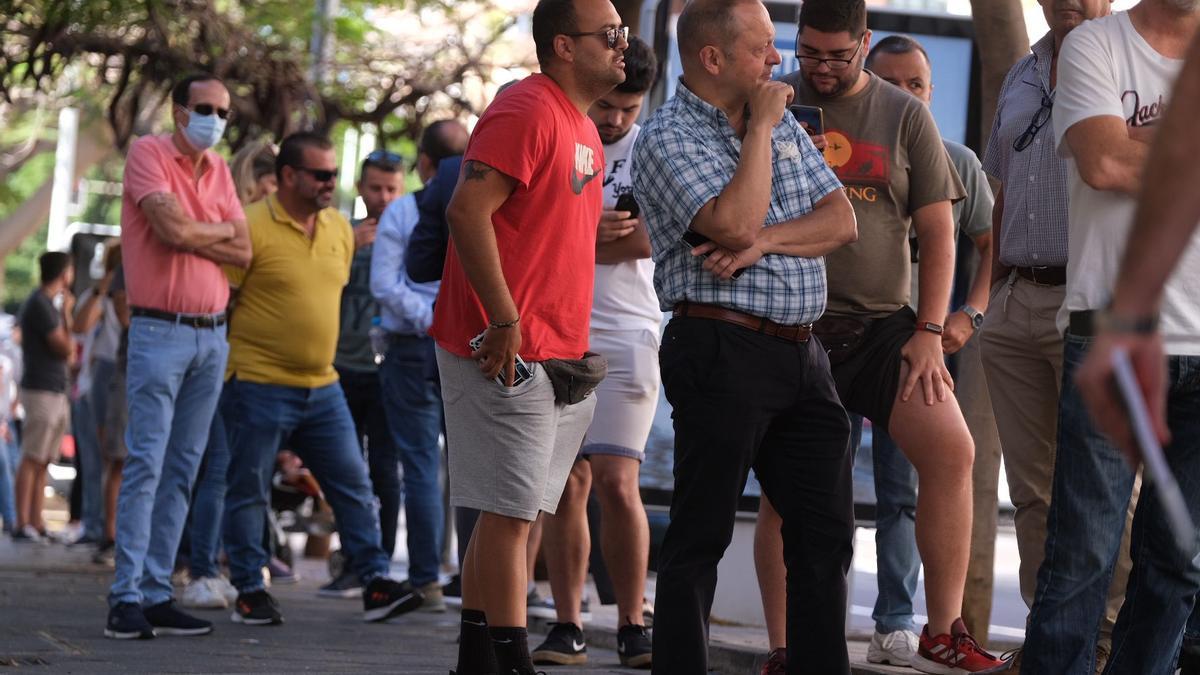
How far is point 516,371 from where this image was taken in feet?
17.1

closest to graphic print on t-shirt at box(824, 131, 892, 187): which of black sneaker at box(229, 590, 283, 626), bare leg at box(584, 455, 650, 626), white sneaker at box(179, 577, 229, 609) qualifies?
bare leg at box(584, 455, 650, 626)

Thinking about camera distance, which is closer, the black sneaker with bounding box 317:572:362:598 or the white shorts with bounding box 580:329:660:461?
the white shorts with bounding box 580:329:660:461

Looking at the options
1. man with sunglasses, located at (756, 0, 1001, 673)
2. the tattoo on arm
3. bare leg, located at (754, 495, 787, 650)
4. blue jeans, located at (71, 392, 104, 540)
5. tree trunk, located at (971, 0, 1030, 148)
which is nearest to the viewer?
the tattoo on arm

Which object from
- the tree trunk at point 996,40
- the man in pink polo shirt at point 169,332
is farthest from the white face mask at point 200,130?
the tree trunk at point 996,40

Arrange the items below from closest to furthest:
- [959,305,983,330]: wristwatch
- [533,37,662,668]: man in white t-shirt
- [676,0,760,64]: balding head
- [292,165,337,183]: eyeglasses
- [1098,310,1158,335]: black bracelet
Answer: [1098,310,1158,335]: black bracelet
[676,0,760,64]: balding head
[959,305,983,330]: wristwatch
[533,37,662,668]: man in white t-shirt
[292,165,337,183]: eyeglasses

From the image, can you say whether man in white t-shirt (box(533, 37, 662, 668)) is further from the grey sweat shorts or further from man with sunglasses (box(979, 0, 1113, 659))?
man with sunglasses (box(979, 0, 1113, 659))

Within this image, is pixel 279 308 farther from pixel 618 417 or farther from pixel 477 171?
pixel 477 171

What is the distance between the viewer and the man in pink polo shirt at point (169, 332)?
7332mm

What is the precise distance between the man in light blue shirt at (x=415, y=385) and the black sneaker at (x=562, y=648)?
85.5 inches

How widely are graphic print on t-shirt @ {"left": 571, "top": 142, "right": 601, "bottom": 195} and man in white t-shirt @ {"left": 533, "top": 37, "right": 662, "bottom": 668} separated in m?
1.20

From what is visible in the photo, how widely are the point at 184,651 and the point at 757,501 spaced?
2.65 m

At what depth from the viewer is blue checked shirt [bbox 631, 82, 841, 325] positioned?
488cm

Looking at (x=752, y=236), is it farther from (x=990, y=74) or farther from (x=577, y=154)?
(x=990, y=74)

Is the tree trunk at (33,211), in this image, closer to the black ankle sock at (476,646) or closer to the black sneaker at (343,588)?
the black sneaker at (343,588)
